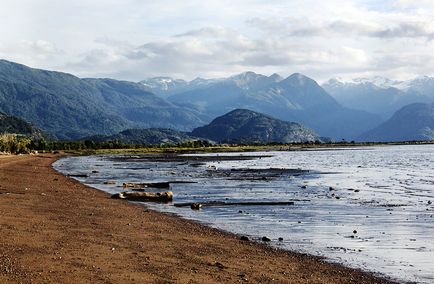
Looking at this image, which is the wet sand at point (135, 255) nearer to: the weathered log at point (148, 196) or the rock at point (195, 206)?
the rock at point (195, 206)

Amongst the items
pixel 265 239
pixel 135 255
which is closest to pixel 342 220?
pixel 265 239

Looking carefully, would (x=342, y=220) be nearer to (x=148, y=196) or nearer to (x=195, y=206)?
(x=195, y=206)

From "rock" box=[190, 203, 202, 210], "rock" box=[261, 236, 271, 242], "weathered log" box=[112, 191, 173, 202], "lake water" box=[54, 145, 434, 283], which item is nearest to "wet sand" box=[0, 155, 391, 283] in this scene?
"rock" box=[261, 236, 271, 242]

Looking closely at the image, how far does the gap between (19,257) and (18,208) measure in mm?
15863

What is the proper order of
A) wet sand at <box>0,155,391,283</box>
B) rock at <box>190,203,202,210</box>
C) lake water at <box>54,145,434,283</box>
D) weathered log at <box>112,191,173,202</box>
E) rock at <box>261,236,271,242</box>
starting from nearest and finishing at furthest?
wet sand at <box>0,155,391,283</box> < lake water at <box>54,145,434,283</box> < rock at <box>261,236,271,242</box> < rock at <box>190,203,202,210</box> < weathered log at <box>112,191,173,202</box>

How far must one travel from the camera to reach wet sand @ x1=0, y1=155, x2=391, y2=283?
778 inches

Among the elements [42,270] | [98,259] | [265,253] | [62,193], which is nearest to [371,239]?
[265,253]

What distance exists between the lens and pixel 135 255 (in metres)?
23.2

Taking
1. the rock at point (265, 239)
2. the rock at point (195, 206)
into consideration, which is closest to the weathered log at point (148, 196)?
the rock at point (195, 206)

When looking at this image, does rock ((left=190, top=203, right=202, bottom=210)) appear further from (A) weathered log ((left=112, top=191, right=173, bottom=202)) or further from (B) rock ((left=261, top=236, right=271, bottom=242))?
(B) rock ((left=261, top=236, right=271, bottom=242))

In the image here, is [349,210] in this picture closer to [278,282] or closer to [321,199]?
[321,199]

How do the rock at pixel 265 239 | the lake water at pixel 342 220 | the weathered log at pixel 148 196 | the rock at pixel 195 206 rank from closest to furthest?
the lake water at pixel 342 220
the rock at pixel 265 239
the rock at pixel 195 206
the weathered log at pixel 148 196

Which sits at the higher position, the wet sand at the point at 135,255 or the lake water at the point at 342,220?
the wet sand at the point at 135,255

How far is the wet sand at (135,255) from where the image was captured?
64.8ft
